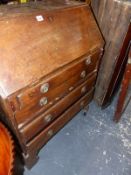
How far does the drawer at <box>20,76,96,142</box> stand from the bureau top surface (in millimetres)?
335

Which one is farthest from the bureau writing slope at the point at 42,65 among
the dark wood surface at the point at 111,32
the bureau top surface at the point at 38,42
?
the dark wood surface at the point at 111,32

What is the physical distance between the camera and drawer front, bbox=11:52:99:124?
1032mm

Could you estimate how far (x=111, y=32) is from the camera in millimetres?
1605

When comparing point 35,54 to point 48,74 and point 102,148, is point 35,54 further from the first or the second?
point 102,148

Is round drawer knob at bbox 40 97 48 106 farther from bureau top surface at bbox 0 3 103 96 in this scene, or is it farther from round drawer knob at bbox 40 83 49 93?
bureau top surface at bbox 0 3 103 96

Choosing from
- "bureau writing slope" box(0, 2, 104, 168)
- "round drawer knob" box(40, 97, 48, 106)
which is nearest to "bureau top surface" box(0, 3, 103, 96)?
"bureau writing slope" box(0, 2, 104, 168)

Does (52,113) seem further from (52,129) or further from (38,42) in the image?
(38,42)

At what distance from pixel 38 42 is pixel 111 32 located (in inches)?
A: 32.0

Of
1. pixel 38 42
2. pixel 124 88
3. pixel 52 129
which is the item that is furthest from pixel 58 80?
pixel 124 88

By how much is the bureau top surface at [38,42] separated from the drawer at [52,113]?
34 cm

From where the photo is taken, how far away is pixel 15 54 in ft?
3.18

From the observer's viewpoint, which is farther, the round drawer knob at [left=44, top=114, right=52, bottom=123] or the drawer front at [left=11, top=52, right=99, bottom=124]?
the round drawer knob at [left=44, top=114, right=52, bottom=123]

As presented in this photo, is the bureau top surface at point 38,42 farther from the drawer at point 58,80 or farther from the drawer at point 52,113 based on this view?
the drawer at point 52,113

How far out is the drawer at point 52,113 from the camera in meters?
1.20
